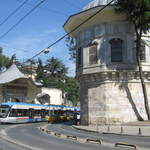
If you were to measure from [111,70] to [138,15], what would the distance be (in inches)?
239

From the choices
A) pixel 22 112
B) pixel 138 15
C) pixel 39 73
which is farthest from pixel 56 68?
pixel 138 15

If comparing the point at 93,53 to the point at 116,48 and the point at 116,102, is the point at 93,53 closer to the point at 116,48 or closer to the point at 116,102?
the point at 116,48

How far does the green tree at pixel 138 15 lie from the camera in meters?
26.9

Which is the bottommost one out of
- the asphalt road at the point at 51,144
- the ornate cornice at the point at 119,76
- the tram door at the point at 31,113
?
the asphalt road at the point at 51,144

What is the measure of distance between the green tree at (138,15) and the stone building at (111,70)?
1.75 m

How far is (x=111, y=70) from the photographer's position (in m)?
30.2

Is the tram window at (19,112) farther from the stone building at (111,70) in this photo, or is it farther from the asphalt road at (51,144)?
the asphalt road at (51,144)

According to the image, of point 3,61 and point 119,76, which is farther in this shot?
point 3,61

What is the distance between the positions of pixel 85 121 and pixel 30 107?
11186 millimetres

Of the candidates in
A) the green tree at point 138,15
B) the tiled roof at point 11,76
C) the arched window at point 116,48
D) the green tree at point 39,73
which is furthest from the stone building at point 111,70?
the green tree at point 39,73

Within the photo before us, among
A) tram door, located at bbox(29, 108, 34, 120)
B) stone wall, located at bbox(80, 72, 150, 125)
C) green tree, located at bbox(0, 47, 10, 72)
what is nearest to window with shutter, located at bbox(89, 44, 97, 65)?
stone wall, located at bbox(80, 72, 150, 125)

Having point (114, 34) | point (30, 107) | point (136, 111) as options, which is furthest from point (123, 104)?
point (30, 107)

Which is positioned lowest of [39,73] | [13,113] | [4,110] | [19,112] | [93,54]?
[13,113]

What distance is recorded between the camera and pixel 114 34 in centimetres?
3122
